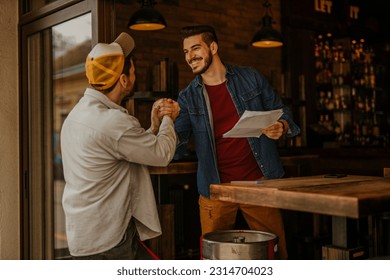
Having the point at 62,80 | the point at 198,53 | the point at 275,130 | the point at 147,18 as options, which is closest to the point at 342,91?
the point at 147,18

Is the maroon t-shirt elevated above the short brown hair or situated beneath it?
situated beneath

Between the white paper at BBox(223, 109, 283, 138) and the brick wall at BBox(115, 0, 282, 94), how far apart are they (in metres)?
3.43

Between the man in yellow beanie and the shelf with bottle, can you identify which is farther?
the shelf with bottle

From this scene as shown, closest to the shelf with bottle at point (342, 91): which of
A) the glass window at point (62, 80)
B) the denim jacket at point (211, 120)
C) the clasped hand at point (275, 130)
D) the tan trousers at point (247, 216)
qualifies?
the glass window at point (62, 80)

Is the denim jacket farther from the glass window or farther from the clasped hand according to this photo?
the glass window

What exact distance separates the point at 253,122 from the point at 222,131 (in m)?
0.53

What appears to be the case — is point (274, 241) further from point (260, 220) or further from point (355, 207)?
point (355, 207)

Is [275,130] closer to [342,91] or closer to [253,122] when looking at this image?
[253,122]

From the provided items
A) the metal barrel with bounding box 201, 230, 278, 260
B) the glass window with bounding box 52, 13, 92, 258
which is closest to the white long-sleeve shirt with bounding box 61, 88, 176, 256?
the metal barrel with bounding box 201, 230, 278, 260

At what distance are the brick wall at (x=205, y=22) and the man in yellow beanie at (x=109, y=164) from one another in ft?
11.5

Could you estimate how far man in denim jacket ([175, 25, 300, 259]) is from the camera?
2809 mm

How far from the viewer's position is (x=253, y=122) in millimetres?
2322

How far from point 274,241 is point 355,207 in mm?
707
